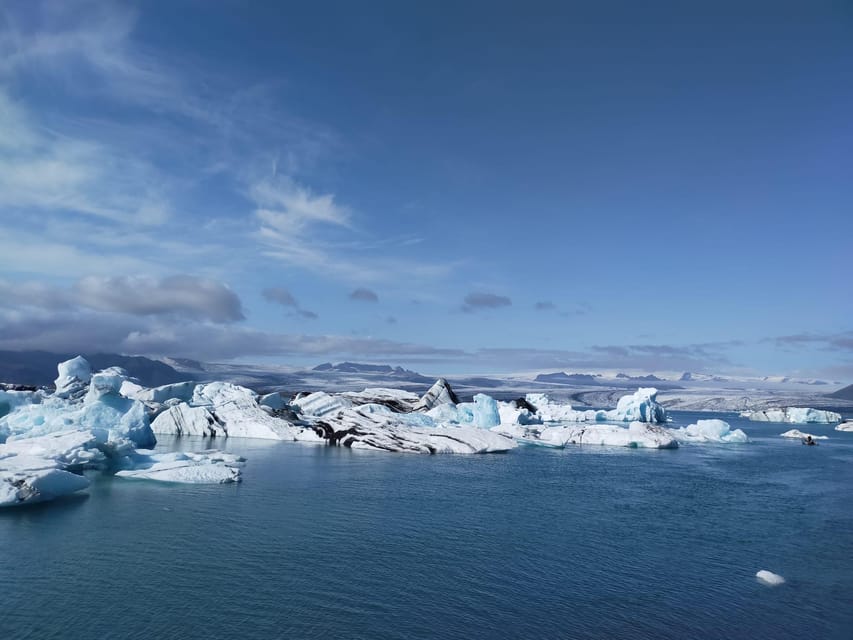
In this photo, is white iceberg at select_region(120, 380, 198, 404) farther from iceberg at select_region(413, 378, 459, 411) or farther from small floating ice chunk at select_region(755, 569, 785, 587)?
small floating ice chunk at select_region(755, 569, 785, 587)

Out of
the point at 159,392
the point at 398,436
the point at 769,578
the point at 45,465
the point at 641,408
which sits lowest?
the point at 769,578

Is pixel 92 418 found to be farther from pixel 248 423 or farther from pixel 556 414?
pixel 556 414

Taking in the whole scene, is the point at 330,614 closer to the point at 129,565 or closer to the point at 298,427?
the point at 129,565

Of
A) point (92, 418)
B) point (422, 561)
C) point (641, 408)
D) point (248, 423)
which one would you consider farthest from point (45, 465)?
point (641, 408)

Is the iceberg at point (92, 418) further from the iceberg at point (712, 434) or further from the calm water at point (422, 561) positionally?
the iceberg at point (712, 434)

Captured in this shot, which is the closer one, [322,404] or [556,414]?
[322,404]

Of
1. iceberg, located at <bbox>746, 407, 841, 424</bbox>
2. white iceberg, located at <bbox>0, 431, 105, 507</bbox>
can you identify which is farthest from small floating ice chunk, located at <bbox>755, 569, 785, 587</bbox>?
iceberg, located at <bbox>746, 407, 841, 424</bbox>
